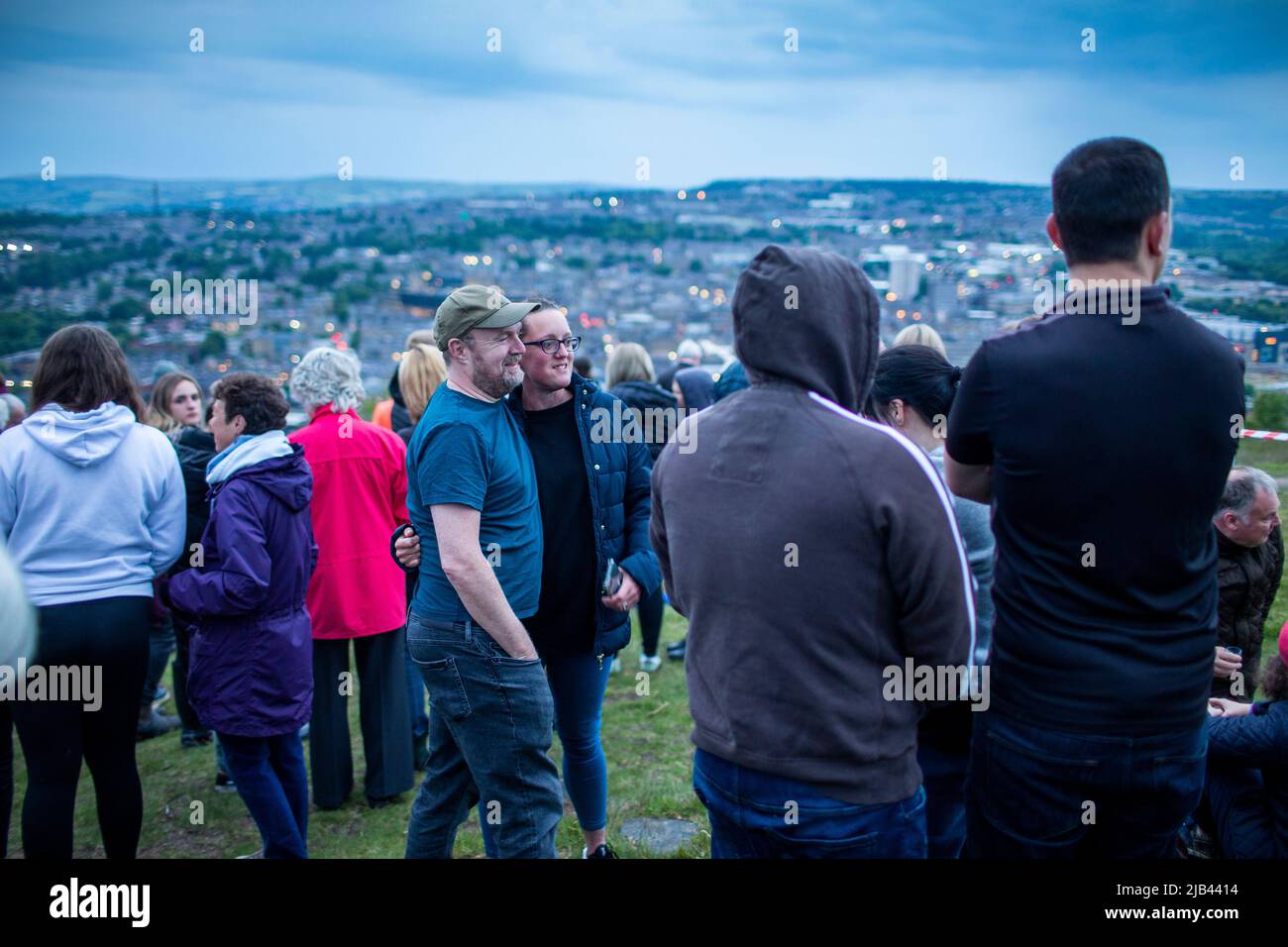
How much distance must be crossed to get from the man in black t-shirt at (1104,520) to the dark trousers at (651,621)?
4.20 metres

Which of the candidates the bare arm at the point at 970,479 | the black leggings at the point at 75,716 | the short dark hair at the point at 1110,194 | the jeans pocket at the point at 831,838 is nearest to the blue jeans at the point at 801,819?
the jeans pocket at the point at 831,838

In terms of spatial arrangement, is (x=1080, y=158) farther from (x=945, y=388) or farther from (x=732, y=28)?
(x=732, y=28)

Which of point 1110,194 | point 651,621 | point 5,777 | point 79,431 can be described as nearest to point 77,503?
point 79,431

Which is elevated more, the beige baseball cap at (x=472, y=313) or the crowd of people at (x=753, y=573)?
the beige baseball cap at (x=472, y=313)

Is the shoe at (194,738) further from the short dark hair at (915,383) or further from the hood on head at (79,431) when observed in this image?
the short dark hair at (915,383)

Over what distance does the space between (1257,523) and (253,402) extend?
13.1 feet

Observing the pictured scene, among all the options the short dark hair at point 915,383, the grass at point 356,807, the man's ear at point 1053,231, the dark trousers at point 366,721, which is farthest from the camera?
the dark trousers at point 366,721

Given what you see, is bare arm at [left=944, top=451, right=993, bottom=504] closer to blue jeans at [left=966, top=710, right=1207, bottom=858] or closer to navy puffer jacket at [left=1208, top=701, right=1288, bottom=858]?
blue jeans at [left=966, top=710, right=1207, bottom=858]

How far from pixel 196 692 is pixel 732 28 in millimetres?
24624

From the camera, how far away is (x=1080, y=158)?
6.38 feet

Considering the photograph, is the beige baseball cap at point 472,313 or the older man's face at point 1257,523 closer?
the beige baseball cap at point 472,313

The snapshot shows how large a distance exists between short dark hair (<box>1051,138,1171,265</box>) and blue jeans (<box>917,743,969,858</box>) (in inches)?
57.1

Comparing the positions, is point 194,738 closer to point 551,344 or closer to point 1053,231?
point 551,344

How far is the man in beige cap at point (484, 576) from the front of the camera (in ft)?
9.20
